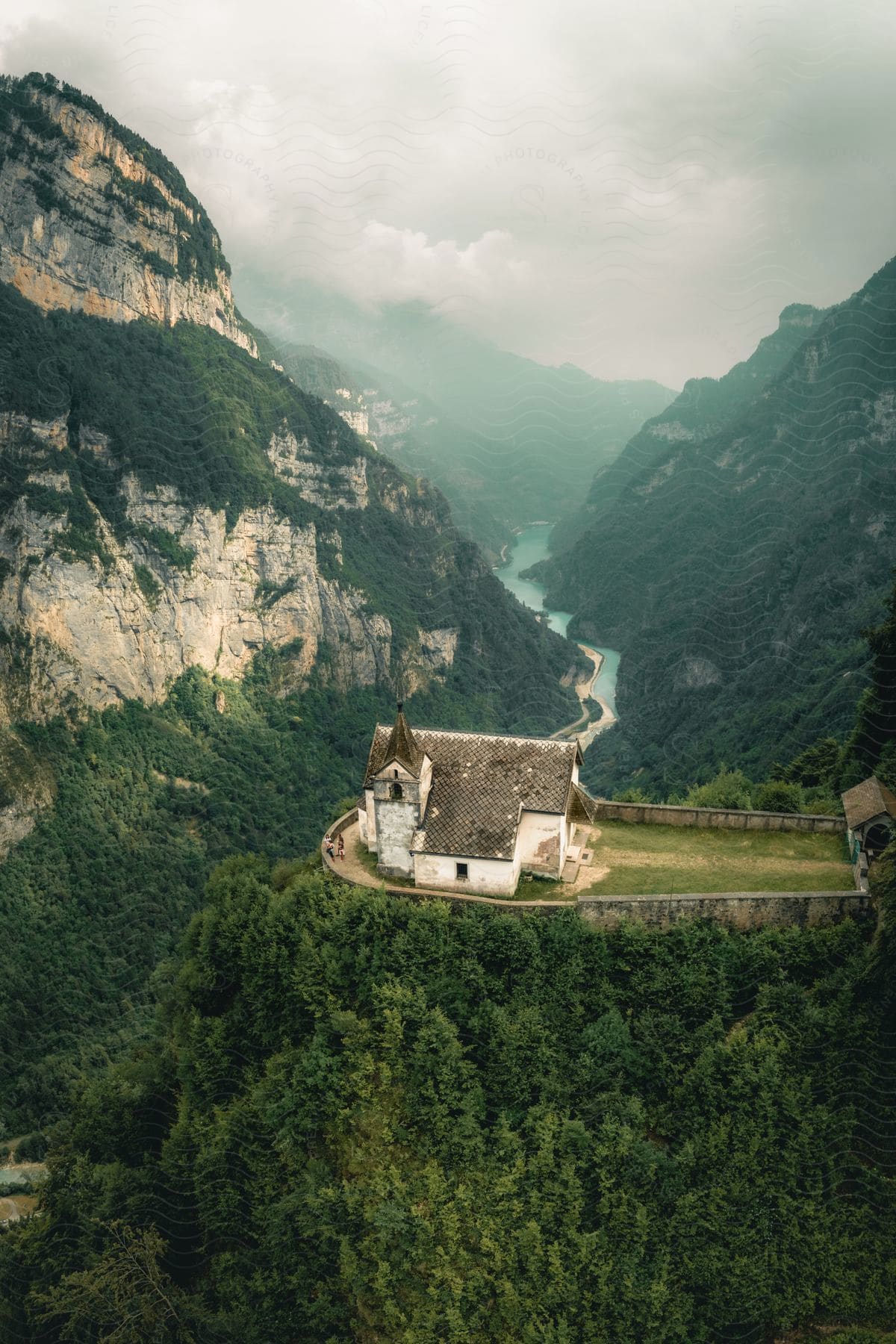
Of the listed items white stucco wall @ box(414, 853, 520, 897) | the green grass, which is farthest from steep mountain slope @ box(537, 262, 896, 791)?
white stucco wall @ box(414, 853, 520, 897)

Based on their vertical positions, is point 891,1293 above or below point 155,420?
below

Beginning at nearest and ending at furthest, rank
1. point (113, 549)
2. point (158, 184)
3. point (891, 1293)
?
point (891, 1293), point (113, 549), point (158, 184)

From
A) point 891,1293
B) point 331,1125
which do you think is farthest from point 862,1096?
point 331,1125

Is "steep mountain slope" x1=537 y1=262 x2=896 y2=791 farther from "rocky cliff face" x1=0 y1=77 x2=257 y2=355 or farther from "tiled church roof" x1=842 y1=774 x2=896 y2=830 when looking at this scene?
"rocky cliff face" x1=0 y1=77 x2=257 y2=355

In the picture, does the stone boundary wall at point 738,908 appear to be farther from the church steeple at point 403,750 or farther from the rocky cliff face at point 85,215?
the rocky cliff face at point 85,215

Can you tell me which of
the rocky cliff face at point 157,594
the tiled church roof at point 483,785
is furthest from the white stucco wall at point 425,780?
the rocky cliff face at point 157,594

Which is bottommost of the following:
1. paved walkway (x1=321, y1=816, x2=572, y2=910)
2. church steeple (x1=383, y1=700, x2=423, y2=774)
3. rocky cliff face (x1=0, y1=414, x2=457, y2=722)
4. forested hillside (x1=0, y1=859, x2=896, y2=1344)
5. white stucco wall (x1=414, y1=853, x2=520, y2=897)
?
forested hillside (x1=0, y1=859, x2=896, y2=1344)

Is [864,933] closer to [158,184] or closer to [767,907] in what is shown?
[767,907]
